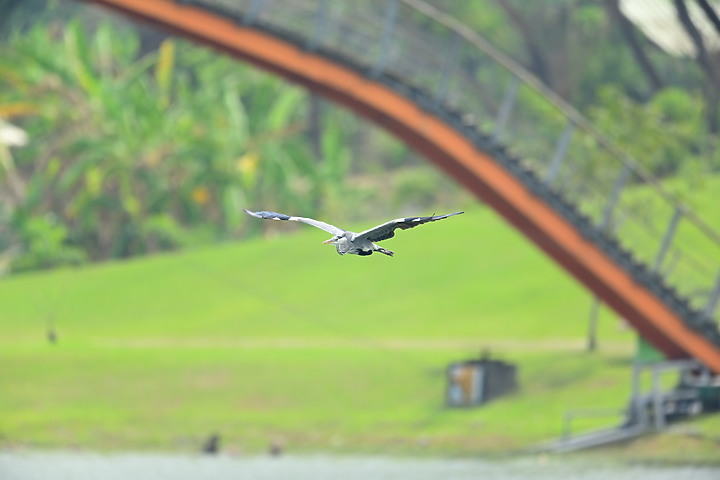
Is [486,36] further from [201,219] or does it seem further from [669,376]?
[669,376]

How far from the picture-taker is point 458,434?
121ft

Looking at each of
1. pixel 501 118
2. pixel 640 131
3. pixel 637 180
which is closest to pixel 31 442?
pixel 501 118

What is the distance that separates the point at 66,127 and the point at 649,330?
38.6 metres

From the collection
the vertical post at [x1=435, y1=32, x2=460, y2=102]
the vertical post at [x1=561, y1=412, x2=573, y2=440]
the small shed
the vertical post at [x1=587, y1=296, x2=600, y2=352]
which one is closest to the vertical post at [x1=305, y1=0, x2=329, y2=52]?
the vertical post at [x1=435, y1=32, x2=460, y2=102]

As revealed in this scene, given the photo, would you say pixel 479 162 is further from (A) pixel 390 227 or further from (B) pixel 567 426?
(A) pixel 390 227

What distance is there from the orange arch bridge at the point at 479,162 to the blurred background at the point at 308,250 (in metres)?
0.52

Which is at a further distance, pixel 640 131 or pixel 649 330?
pixel 640 131

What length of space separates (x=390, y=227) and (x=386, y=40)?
72.5 ft

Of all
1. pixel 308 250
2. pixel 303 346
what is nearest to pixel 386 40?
pixel 303 346

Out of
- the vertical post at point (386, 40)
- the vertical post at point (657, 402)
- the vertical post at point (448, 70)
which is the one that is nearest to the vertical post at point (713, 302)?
the vertical post at point (657, 402)

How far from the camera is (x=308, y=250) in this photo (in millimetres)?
57844

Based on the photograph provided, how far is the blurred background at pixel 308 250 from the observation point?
37.6 metres

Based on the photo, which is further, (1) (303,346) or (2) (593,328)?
(1) (303,346)

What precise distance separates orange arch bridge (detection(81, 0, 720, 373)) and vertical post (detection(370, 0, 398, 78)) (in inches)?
3.1
